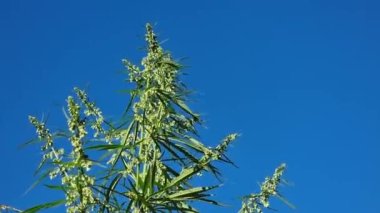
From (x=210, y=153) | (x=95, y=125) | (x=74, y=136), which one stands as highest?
(x=95, y=125)

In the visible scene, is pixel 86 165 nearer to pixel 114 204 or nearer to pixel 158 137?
pixel 114 204

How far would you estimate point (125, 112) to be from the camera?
6719 millimetres

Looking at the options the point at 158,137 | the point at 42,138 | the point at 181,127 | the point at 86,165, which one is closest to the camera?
the point at 86,165

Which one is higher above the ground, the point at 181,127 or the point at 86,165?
the point at 181,127

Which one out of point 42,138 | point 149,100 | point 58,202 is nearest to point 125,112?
point 149,100

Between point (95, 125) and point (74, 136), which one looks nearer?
point (74, 136)

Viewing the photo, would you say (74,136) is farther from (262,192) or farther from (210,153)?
(262,192)

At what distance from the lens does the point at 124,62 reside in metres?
6.82

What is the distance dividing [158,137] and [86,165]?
1.13 m

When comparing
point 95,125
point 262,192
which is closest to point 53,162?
point 95,125

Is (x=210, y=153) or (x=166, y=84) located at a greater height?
(x=166, y=84)

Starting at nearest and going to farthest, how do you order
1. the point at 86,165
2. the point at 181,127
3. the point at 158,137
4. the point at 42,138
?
the point at 86,165 → the point at 42,138 → the point at 158,137 → the point at 181,127

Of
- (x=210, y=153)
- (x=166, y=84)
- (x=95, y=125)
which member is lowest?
(x=210, y=153)

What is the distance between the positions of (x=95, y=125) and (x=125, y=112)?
32cm
